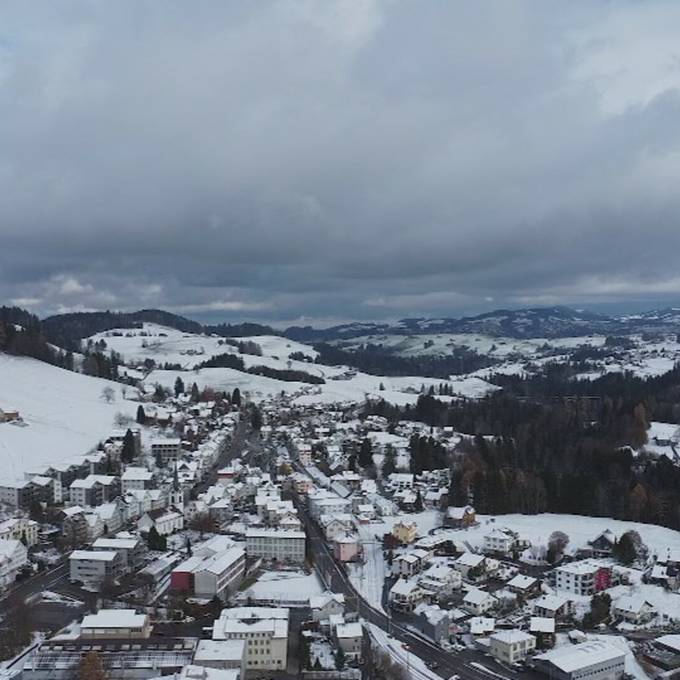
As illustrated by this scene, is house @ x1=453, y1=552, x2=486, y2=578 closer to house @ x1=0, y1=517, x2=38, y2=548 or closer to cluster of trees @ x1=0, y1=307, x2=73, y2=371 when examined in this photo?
house @ x1=0, y1=517, x2=38, y2=548

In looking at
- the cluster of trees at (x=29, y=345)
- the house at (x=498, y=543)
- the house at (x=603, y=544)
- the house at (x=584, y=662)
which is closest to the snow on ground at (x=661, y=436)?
the house at (x=603, y=544)

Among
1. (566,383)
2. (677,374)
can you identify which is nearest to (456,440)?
(677,374)

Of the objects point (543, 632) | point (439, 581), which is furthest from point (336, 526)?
point (543, 632)

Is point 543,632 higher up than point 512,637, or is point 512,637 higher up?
point 512,637

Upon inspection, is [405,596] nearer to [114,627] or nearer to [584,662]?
[584,662]

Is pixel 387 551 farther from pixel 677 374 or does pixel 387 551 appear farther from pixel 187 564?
pixel 677 374

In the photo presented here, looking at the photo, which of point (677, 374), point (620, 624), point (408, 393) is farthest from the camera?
point (408, 393)

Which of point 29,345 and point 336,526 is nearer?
point 336,526

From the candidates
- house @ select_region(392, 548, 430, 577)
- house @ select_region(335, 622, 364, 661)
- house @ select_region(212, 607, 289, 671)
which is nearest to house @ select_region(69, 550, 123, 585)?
house @ select_region(212, 607, 289, 671)
